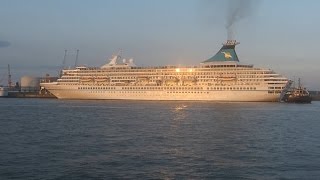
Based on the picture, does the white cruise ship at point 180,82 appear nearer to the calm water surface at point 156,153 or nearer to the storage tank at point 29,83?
the calm water surface at point 156,153

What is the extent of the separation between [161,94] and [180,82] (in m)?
4.39

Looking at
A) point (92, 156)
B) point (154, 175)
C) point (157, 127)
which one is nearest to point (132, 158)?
point (92, 156)

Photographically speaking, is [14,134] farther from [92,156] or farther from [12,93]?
[12,93]

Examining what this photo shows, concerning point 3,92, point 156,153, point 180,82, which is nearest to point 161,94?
point 180,82

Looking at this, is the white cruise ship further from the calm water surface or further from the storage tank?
the storage tank

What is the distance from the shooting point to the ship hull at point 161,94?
86938mm

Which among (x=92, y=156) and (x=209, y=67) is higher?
(x=209, y=67)

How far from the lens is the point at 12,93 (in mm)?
162375

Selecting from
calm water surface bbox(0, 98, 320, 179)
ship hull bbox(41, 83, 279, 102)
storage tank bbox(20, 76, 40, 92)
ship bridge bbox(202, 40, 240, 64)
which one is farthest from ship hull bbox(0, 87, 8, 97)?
calm water surface bbox(0, 98, 320, 179)

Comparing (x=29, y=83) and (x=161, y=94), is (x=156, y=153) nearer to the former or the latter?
(x=161, y=94)

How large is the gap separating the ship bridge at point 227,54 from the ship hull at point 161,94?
9.73 meters

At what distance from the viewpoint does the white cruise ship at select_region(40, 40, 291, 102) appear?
286ft

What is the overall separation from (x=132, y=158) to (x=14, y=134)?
10686 mm

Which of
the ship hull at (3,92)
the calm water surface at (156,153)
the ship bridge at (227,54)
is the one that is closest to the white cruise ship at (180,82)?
the ship bridge at (227,54)
